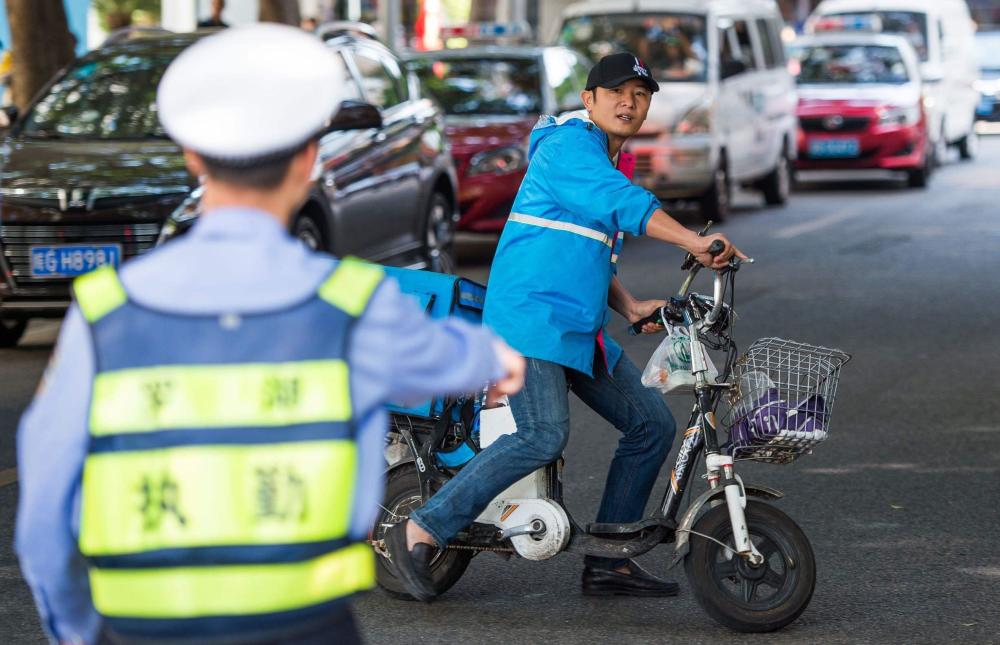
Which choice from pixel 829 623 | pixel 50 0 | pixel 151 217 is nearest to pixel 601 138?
pixel 829 623

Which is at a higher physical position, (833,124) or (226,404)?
(226,404)

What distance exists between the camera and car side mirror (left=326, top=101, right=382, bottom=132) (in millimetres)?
10227

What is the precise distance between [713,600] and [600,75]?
1477 millimetres

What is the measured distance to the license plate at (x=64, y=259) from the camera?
941cm

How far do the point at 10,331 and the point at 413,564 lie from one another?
6040 mm

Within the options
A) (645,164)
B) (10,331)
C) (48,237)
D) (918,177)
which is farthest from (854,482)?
(918,177)

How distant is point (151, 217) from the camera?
9.41 meters

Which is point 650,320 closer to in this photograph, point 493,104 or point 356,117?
point 356,117

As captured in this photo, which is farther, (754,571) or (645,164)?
(645,164)

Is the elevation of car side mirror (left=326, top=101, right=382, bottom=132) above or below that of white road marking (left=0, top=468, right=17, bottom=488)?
above

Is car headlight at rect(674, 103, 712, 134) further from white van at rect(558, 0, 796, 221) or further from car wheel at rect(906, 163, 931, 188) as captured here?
car wheel at rect(906, 163, 931, 188)

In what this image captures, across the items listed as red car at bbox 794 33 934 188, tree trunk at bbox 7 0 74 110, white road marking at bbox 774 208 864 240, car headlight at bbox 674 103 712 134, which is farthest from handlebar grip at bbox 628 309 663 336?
red car at bbox 794 33 934 188

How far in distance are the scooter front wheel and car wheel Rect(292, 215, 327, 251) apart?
5.76m

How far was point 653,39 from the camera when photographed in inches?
681
